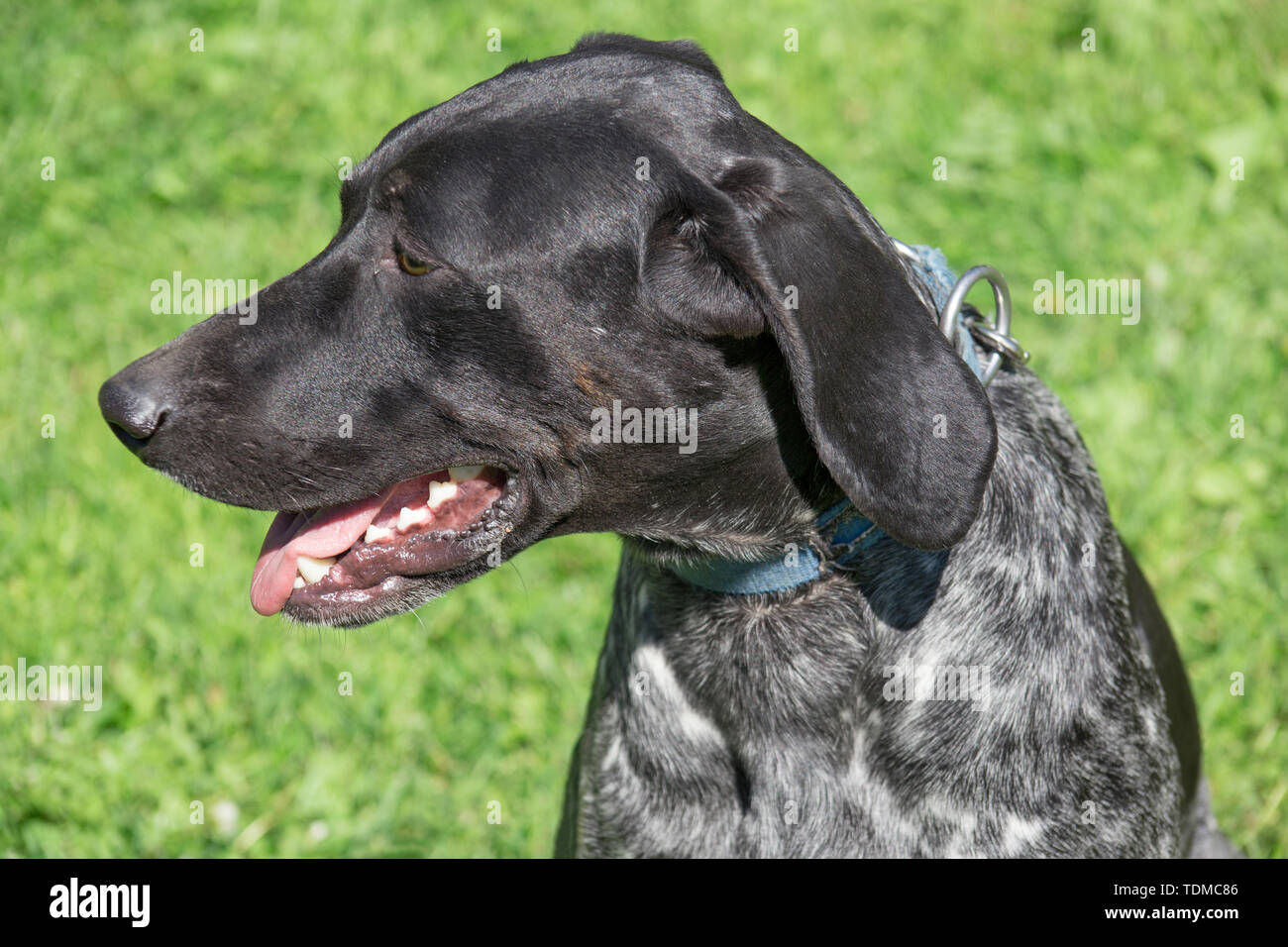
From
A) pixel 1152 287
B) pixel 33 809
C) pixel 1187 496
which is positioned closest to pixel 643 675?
pixel 33 809

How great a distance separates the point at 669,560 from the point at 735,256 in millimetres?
801

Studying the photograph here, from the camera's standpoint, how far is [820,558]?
316cm

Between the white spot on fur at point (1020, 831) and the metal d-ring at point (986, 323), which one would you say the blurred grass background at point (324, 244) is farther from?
the metal d-ring at point (986, 323)

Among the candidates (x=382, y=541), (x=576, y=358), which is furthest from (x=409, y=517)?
(x=576, y=358)

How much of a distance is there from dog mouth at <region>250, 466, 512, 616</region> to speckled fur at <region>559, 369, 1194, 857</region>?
41 cm

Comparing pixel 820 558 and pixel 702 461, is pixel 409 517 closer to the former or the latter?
pixel 702 461

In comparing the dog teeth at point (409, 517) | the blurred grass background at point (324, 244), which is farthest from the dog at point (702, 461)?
the blurred grass background at point (324, 244)

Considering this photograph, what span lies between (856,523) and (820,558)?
0.39 feet

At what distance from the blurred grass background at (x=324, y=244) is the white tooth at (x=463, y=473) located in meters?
1.50

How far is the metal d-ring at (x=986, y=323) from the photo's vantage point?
3043mm

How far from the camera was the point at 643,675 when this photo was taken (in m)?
3.42

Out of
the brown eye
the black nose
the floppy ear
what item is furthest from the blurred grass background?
the floppy ear

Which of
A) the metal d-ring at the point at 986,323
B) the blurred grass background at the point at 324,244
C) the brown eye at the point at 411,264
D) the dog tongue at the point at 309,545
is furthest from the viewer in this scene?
the blurred grass background at the point at 324,244
